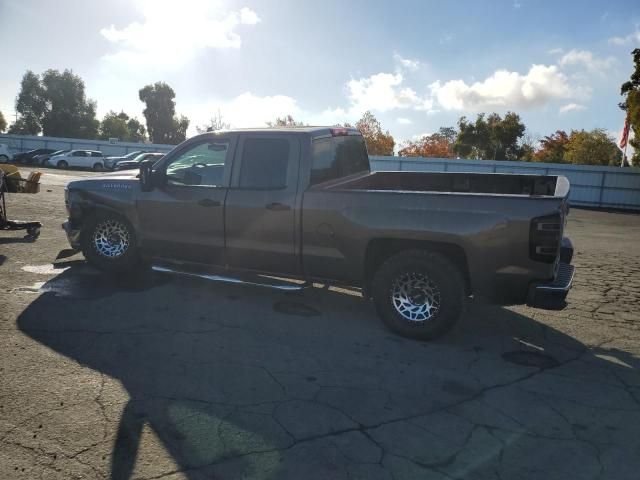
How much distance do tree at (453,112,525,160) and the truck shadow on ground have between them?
5098 cm

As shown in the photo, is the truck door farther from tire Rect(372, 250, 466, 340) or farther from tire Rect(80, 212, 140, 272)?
tire Rect(80, 212, 140, 272)

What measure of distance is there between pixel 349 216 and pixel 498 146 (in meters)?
53.2

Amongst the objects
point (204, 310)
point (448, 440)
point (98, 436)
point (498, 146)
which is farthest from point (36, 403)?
point (498, 146)

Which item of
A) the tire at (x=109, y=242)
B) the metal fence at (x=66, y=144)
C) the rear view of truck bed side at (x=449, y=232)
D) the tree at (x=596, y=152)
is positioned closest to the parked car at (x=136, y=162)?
the tire at (x=109, y=242)

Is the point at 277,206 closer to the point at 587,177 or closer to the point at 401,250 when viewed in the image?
the point at 401,250

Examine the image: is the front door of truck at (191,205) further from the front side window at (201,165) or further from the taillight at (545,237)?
the taillight at (545,237)

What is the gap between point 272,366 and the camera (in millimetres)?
4223

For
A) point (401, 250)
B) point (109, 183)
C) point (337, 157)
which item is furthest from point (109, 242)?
point (401, 250)

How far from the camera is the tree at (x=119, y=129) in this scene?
8325 cm

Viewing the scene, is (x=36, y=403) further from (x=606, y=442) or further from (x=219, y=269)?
(x=606, y=442)

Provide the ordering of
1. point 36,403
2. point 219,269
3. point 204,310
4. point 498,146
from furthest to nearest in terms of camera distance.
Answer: point 498,146
point 219,269
point 204,310
point 36,403

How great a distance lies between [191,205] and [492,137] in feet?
173

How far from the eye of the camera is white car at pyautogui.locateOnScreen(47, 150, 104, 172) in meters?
38.0

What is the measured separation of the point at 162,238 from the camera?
621 cm
